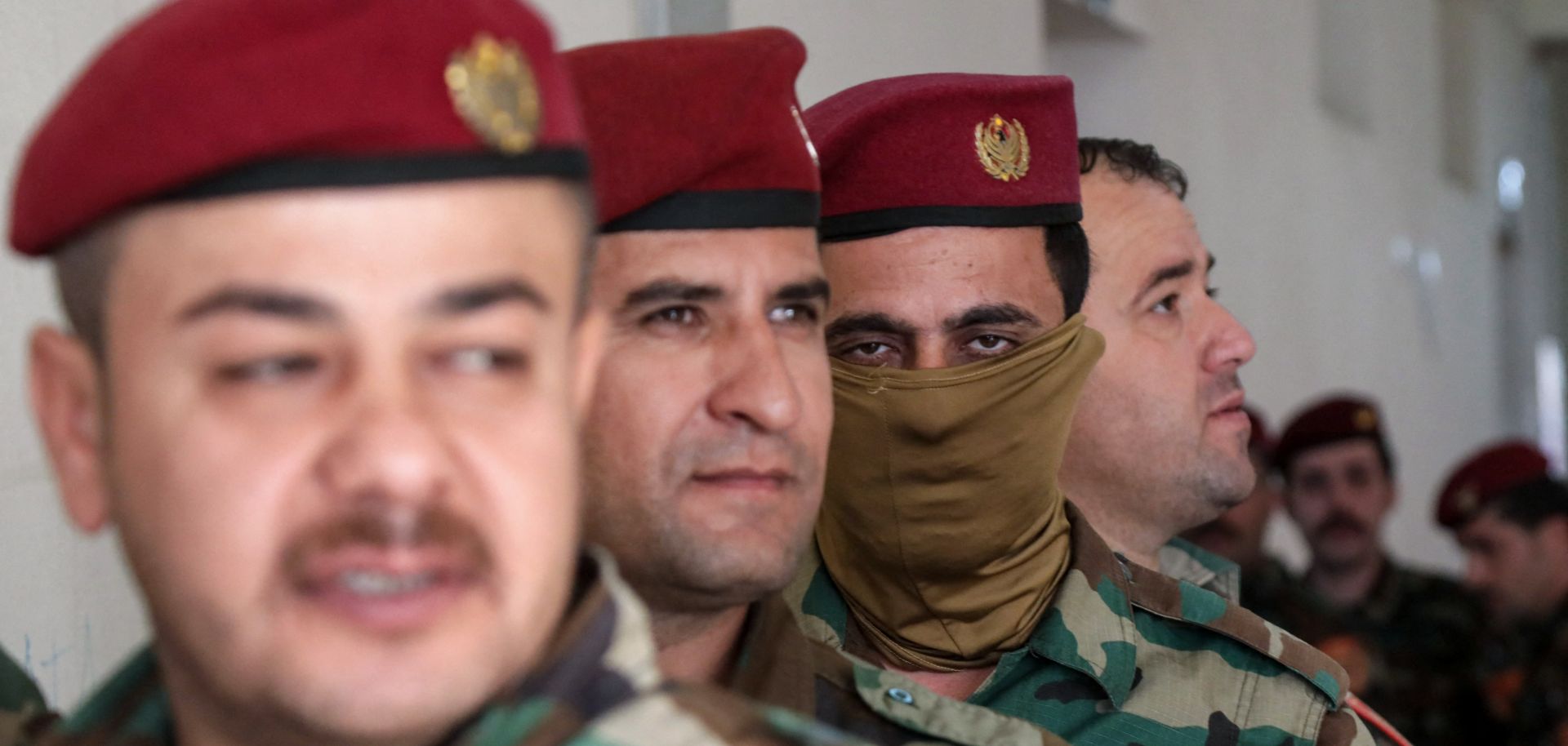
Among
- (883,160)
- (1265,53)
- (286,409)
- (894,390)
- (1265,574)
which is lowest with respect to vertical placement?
(1265,574)

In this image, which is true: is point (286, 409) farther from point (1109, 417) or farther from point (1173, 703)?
point (1109, 417)

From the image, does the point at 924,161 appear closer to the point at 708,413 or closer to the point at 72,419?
the point at 708,413

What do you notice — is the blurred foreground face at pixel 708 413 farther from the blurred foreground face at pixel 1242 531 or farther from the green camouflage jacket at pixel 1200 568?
the blurred foreground face at pixel 1242 531

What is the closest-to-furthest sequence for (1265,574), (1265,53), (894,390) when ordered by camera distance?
(894,390), (1265,574), (1265,53)

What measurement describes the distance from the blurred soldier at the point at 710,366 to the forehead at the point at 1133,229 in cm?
87

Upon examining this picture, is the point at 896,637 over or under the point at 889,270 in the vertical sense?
under

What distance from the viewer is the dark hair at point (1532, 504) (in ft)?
16.4

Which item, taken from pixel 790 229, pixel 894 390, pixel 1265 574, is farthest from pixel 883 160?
pixel 1265 574

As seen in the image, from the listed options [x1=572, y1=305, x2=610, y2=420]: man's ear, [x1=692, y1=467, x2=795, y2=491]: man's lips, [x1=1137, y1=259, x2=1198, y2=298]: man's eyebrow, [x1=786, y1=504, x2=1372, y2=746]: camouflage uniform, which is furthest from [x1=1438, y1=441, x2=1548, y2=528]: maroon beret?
[x1=572, y1=305, x2=610, y2=420]: man's ear

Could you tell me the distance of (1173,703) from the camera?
6.24ft

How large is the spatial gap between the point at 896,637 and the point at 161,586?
1.08 m

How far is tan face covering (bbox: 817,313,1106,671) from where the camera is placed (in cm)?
183

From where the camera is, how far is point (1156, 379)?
231cm

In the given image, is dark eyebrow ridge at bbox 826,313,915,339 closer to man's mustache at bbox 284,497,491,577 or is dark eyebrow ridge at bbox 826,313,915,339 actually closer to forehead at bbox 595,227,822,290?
forehead at bbox 595,227,822,290
